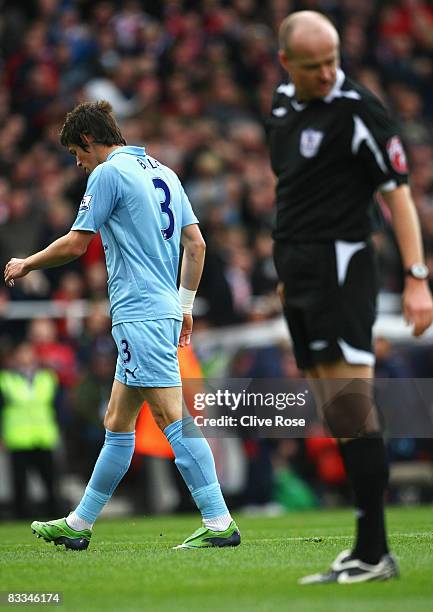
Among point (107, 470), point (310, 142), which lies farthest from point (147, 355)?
point (310, 142)

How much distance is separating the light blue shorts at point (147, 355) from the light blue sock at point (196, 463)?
10.0 inches

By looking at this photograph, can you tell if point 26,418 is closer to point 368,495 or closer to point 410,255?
point 368,495

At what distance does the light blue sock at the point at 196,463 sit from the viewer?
707 centimetres

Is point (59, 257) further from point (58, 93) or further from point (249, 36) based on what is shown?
point (249, 36)

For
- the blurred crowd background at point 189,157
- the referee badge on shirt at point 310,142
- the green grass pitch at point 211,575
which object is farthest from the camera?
the blurred crowd background at point 189,157

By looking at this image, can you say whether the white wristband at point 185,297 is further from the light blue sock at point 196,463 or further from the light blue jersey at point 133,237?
the light blue sock at point 196,463

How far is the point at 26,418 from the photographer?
1484 cm

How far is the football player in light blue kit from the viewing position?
6.98 meters

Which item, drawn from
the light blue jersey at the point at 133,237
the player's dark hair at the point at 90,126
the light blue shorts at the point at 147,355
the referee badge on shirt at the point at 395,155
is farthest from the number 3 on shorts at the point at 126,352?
the referee badge on shirt at the point at 395,155

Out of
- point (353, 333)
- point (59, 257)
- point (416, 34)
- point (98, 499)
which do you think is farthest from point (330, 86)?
point (416, 34)

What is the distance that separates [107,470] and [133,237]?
4.32ft

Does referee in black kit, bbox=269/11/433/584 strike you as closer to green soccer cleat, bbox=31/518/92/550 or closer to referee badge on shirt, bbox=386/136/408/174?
referee badge on shirt, bbox=386/136/408/174

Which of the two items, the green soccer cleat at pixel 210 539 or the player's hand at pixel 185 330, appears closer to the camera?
the green soccer cleat at pixel 210 539

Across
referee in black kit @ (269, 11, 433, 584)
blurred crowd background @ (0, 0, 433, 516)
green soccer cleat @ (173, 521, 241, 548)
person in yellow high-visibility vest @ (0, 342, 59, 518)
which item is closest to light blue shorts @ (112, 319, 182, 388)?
green soccer cleat @ (173, 521, 241, 548)
